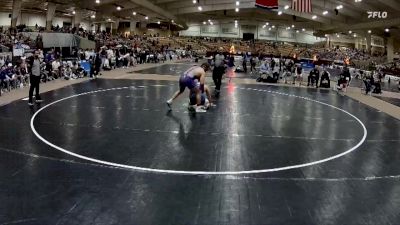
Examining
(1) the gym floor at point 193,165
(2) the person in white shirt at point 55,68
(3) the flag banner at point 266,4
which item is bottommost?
(1) the gym floor at point 193,165

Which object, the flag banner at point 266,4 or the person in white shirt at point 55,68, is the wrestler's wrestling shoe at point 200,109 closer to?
the person in white shirt at point 55,68

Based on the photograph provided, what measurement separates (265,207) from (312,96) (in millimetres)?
13895

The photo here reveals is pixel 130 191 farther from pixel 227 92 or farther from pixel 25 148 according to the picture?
pixel 227 92

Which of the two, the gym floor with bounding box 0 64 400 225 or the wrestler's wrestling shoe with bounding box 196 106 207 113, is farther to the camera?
the wrestler's wrestling shoe with bounding box 196 106 207 113

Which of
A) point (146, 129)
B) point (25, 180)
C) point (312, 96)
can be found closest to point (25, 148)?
point (25, 180)

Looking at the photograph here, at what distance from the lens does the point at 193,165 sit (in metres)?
7.70

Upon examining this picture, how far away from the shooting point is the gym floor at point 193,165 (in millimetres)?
5609

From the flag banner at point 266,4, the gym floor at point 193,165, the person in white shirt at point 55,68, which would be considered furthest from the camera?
the flag banner at point 266,4

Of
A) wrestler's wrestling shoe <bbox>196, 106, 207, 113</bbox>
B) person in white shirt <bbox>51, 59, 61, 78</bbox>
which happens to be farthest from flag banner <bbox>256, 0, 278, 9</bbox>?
wrestler's wrestling shoe <bbox>196, 106, 207, 113</bbox>

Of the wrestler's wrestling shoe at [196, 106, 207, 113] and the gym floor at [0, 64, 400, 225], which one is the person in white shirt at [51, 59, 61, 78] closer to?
the gym floor at [0, 64, 400, 225]

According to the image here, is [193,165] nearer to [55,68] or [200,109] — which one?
[200,109]

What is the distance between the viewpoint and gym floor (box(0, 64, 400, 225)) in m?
5.61

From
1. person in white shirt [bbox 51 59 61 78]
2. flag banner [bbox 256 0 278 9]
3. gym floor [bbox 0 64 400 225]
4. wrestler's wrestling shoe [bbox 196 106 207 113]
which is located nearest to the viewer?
gym floor [bbox 0 64 400 225]

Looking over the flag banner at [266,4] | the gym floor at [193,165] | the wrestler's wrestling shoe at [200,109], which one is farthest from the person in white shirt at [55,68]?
the flag banner at [266,4]
